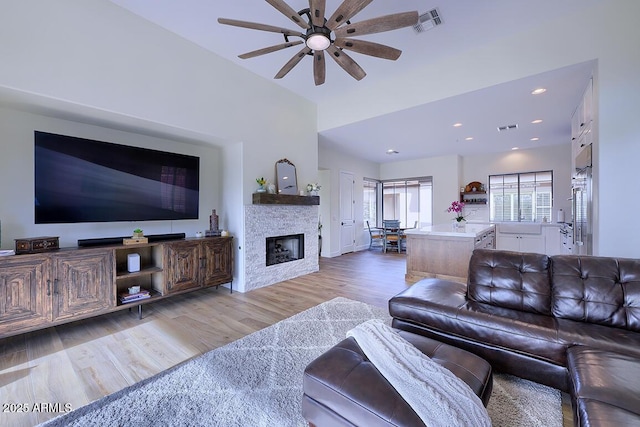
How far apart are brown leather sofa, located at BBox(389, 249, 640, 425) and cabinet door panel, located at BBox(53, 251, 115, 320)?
9.72ft

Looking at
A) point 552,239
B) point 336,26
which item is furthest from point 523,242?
point 336,26

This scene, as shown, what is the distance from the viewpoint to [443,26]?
2949mm

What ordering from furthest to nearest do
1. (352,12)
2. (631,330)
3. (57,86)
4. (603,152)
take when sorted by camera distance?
(603,152), (57,86), (352,12), (631,330)

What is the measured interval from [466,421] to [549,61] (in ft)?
12.5

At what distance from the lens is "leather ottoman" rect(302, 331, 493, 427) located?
3.58ft

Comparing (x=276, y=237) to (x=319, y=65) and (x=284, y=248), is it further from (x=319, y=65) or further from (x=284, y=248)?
(x=319, y=65)

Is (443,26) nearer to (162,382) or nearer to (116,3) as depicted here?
(116,3)

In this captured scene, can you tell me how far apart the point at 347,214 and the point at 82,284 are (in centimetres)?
585

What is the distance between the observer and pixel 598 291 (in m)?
1.91

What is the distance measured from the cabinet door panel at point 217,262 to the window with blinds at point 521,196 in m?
7.32

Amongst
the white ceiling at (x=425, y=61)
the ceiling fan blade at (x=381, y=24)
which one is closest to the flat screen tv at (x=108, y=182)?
the white ceiling at (x=425, y=61)

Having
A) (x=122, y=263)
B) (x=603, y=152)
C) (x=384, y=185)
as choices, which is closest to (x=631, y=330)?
(x=603, y=152)

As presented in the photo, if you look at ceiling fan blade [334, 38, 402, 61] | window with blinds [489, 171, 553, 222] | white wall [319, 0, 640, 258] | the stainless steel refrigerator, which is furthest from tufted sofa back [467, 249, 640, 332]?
window with blinds [489, 171, 553, 222]

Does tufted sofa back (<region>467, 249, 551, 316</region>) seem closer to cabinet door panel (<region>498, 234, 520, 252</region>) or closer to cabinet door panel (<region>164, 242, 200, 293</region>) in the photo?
cabinet door panel (<region>164, 242, 200, 293</region>)
